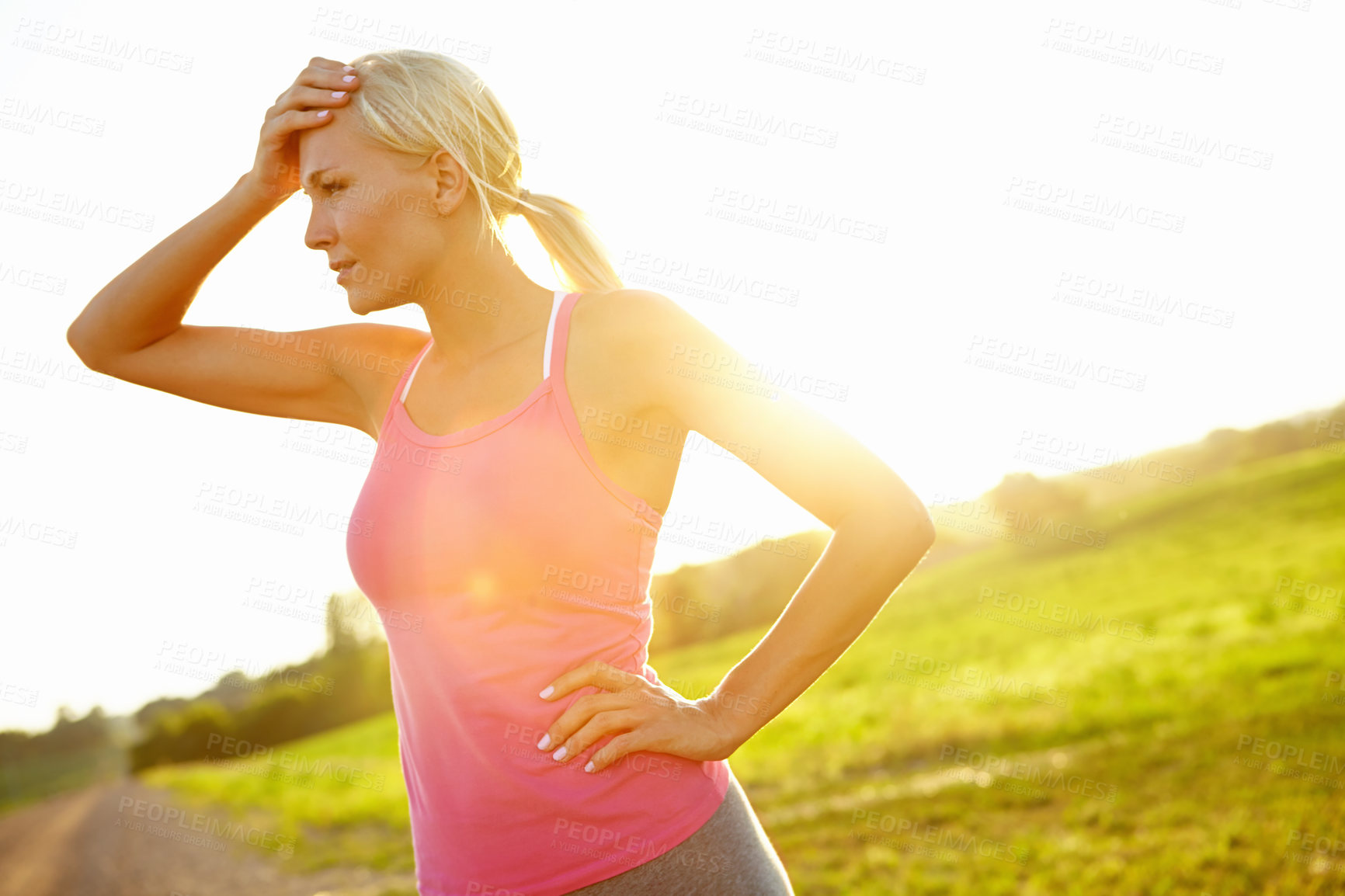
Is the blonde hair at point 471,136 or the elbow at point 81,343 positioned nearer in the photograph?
the blonde hair at point 471,136

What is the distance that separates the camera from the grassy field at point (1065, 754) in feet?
23.1

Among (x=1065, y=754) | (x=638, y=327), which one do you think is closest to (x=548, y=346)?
(x=638, y=327)

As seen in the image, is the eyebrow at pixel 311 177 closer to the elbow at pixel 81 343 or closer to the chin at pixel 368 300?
the chin at pixel 368 300

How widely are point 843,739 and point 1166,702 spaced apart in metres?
4.48

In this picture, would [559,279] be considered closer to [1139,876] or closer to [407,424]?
[407,424]

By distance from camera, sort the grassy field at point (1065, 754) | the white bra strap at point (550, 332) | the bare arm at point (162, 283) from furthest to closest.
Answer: the grassy field at point (1065, 754)
the bare arm at point (162, 283)
the white bra strap at point (550, 332)

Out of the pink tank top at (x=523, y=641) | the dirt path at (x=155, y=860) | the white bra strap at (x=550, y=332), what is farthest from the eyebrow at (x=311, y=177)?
the dirt path at (x=155, y=860)

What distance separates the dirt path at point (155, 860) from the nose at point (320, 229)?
8.46m

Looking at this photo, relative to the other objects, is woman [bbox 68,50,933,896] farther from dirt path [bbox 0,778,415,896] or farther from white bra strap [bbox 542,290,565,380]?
dirt path [bbox 0,778,415,896]

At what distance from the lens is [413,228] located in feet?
6.15

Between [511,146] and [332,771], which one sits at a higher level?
[511,146]

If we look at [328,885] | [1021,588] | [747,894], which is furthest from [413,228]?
[1021,588]

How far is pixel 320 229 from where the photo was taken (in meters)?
1.87

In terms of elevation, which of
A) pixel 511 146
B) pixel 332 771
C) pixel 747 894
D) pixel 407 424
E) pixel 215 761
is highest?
pixel 511 146
